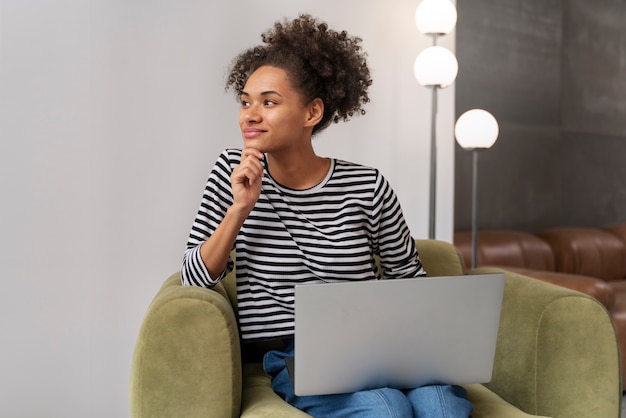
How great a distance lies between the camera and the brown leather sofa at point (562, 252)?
392cm

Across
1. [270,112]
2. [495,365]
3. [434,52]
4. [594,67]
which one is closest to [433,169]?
[434,52]

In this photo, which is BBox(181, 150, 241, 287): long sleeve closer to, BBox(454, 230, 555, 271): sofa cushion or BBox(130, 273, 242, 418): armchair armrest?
BBox(130, 273, 242, 418): armchair armrest

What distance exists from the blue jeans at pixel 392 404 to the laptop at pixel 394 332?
24 millimetres

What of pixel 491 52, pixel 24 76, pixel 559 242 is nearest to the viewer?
pixel 24 76

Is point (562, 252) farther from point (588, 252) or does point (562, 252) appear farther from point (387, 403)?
point (387, 403)

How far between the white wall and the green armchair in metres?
0.51

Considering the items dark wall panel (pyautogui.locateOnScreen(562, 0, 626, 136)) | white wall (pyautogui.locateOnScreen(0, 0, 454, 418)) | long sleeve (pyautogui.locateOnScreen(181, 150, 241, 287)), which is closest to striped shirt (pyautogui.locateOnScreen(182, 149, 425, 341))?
long sleeve (pyautogui.locateOnScreen(181, 150, 241, 287))

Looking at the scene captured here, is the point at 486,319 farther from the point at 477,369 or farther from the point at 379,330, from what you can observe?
the point at 379,330

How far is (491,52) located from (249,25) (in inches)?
103

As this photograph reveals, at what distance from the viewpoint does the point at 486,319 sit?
1480 mm

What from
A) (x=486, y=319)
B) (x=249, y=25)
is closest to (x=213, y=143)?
(x=249, y=25)

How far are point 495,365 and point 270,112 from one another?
34.7 inches

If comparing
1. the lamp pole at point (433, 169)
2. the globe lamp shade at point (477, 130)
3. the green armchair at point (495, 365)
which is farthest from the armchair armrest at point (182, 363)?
the globe lamp shade at point (477, 130)

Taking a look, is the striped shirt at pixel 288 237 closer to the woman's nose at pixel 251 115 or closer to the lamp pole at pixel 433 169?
the woman's nose at pixel 251 115
